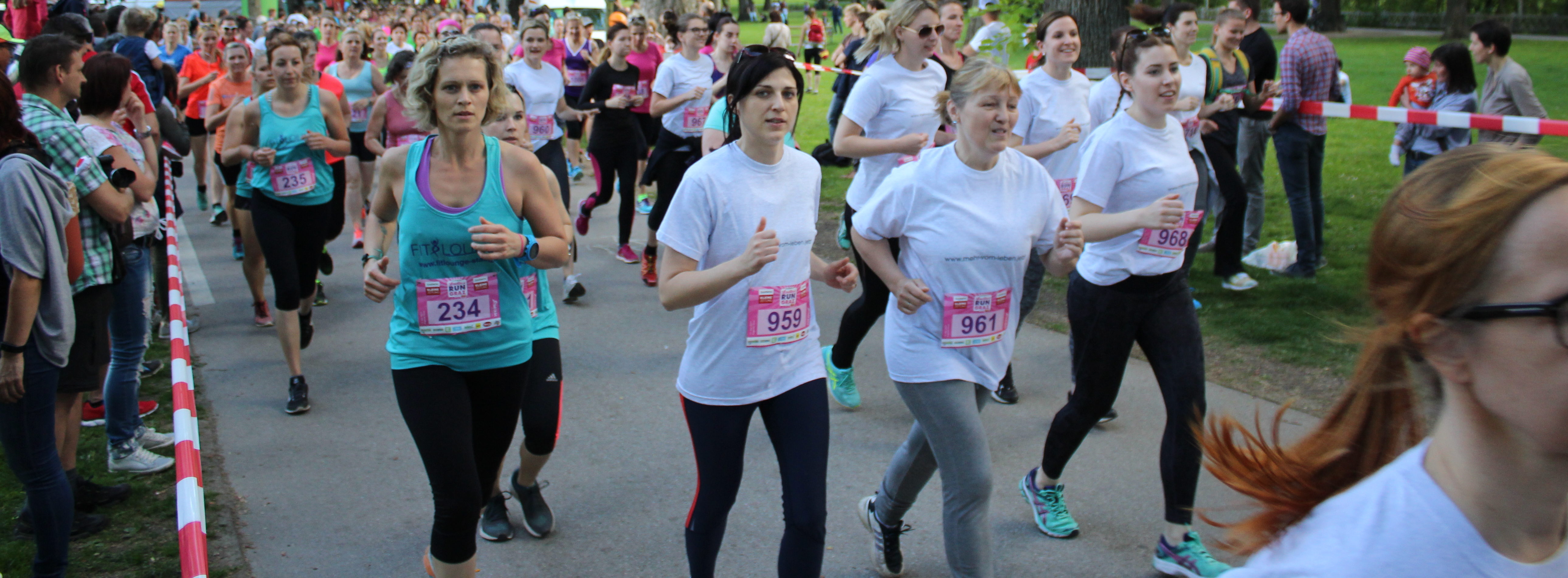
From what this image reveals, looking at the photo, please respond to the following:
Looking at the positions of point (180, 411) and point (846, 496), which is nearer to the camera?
point (180, 411)

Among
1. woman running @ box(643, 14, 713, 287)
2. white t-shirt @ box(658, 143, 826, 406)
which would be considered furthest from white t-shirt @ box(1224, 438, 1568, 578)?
woman running @ box(643, 14, 713, 287)

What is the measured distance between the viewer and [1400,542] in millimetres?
1278

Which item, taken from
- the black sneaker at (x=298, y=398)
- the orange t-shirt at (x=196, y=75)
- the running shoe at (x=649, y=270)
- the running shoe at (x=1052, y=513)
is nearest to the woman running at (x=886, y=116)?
the running shoe at (x=1052, y=513)

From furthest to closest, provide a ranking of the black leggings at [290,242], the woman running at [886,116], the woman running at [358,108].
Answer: the woman running at [358,108] → the black leggings at [290,242] → the woman running at [886,116]

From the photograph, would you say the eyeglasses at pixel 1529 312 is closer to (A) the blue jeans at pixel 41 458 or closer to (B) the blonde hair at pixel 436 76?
(B) the blonde hair at pixel 436 76

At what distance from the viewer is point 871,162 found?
584cm

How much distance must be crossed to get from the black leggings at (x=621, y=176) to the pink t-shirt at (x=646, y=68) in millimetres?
652

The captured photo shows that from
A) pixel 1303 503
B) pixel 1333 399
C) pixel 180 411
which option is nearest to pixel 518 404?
pixel 180 411

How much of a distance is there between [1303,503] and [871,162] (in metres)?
4.41

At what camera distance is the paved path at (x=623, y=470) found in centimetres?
414

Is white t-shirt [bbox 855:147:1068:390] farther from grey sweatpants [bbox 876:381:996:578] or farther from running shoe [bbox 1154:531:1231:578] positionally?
running shoe [bbox 1154:531:1231:578]

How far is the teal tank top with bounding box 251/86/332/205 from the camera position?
6.00m

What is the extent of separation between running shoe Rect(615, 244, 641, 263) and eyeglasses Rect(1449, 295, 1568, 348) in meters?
8.37

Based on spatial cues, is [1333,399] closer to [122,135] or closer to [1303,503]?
[1303,503]
